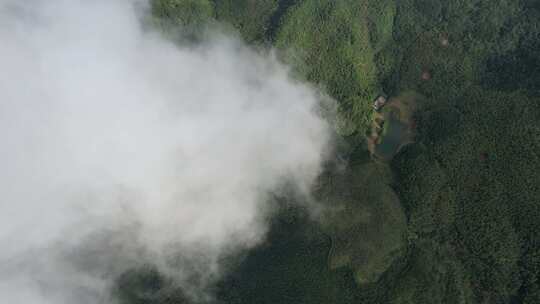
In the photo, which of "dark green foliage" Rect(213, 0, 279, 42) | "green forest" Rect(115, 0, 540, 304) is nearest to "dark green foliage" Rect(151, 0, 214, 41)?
"green forest" Rect(115, 0, 540, 304)

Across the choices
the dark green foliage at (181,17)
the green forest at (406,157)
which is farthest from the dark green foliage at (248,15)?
the dark green foliage at (181,17)

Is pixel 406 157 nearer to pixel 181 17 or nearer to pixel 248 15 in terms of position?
pixel 248 15

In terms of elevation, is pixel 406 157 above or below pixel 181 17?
below

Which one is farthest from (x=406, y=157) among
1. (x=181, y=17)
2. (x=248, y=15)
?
(x=181, y=17)

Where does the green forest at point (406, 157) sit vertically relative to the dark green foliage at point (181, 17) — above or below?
below

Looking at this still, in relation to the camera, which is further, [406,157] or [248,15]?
[248,15]

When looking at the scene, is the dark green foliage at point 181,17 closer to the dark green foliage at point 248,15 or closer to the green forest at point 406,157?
the green forest at point 406,157

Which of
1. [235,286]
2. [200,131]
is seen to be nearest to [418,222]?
[235,286]

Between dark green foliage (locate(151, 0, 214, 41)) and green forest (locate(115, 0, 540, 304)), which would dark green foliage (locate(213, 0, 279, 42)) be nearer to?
green forest (locate(115, 0, 540, 304))
